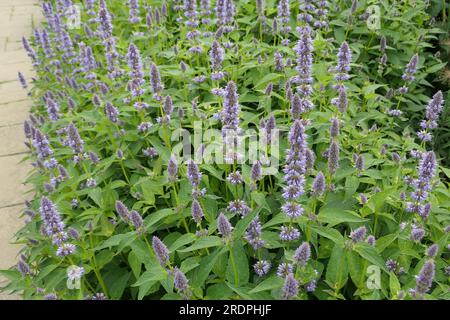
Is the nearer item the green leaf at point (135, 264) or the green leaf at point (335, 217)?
the green leaf at point (335, 217)

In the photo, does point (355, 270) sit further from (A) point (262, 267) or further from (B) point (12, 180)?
(B) point (12, 180)

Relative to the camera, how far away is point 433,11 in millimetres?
6141

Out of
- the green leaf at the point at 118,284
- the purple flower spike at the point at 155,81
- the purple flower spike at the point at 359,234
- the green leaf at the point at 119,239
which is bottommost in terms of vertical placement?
the green leaf at the point at 118,284

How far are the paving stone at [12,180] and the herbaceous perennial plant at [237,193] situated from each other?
135 cm

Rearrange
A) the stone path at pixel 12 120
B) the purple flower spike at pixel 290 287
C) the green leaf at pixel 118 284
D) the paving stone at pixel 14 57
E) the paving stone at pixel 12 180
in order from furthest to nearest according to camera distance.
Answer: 1. the paving stone at pixel 14 57
2. the paving stone at pixel 12 180
3. the stone path at pixel 12 120
4. the green leaf at pixel 118 284
5. the purple flower spike at pixel 290 287

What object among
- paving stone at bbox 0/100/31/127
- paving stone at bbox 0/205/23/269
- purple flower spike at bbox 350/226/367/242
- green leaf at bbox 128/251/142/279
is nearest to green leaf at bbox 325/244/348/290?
purple flower spike at bbox 350/226/367/242

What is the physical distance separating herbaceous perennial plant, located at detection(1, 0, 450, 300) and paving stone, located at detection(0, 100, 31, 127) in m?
2.56

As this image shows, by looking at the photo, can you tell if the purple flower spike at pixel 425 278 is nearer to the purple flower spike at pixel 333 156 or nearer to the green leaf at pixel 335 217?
the green leaf at pixel 335 217

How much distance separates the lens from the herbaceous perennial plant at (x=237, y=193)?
2.58m

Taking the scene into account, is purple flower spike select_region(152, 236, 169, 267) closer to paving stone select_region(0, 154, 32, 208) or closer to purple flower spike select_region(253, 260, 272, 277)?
purple flower spike select_region(253, 260, 272, 277)

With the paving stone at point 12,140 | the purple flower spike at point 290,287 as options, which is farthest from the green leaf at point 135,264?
the paving stone at point 12,140

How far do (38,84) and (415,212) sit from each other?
5431 millimetres
